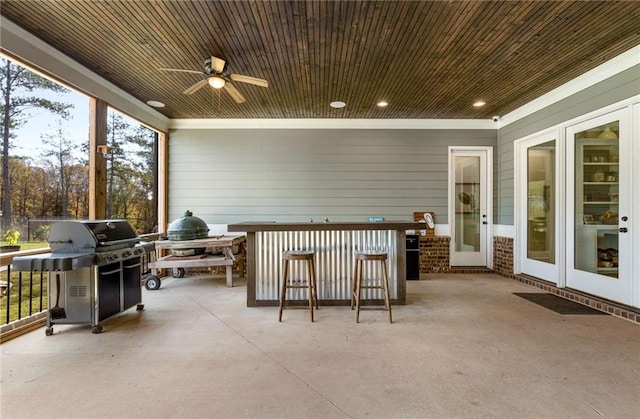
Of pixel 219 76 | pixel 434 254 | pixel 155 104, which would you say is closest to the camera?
pixel 219 76

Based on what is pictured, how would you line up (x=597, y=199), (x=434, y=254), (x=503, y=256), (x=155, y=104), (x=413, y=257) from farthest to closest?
(x=434, y=254)
(x=503, y=256)
(x=413, y=257)
(x=155, y=104)
(x=597, y=199)

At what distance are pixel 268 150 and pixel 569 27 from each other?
4.70 metres

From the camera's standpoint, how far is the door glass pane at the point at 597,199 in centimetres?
371

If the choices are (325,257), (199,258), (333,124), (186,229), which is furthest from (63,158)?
(333,124)

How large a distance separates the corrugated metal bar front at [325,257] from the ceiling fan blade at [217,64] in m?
2.03

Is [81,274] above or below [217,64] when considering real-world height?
below

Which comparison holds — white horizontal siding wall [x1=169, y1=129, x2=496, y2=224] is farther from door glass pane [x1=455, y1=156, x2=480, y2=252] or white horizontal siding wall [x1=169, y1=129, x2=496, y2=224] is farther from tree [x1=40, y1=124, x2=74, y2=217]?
tree [x1=40, y1=124, x2=74, y2=217]

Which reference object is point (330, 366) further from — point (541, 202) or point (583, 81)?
point (583, 81)

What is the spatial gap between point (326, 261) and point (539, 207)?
3.84m

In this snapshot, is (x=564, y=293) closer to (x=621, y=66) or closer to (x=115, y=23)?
(x=621, y=66)

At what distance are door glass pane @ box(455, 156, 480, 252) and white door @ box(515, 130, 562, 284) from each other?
0.76 m

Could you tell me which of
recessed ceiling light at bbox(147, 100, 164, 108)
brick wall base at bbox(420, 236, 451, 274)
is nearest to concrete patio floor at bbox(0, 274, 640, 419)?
brick wall base at bbox(420, 236, 451, 274)

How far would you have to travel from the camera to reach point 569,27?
Result: 2.95m

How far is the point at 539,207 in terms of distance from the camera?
4.99 m
